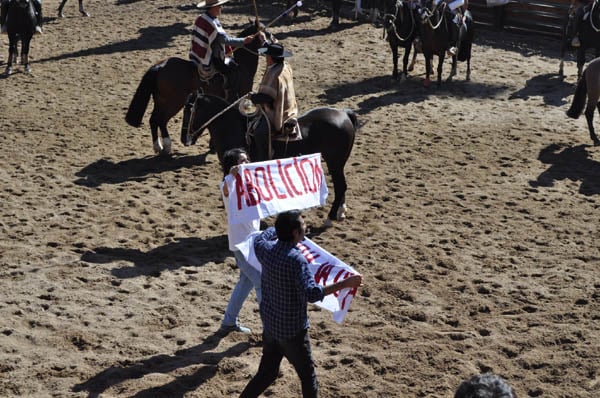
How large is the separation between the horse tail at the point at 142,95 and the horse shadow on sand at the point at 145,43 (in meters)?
6.56

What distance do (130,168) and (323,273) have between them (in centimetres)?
706

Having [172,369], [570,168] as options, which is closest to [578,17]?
[570,168]

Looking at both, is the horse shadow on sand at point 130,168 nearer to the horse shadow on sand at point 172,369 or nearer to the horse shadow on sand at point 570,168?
the horse shadow on sand at point 172,369

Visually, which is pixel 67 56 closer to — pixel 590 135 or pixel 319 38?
pixel 319 38

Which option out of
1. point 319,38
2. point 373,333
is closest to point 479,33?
point 319,38

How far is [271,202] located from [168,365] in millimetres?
1670

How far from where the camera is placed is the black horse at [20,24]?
57.9 ft

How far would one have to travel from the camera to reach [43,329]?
26.3 feet

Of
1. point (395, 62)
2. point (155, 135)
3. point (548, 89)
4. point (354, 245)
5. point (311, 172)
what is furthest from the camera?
point (395, 62)

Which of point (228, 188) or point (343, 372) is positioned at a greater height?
point (228, 188)

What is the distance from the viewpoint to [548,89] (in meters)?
16.8

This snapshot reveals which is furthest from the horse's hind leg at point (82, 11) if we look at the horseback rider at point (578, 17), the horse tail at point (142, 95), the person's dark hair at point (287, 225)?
the person's dark hair at point (287, 225)

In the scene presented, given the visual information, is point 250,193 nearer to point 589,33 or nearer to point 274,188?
point 274,188

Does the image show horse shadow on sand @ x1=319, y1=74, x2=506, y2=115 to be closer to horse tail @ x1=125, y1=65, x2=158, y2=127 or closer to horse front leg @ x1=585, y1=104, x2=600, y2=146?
horse front leg @ x1=585, y1=104, x2=600, y2=146
